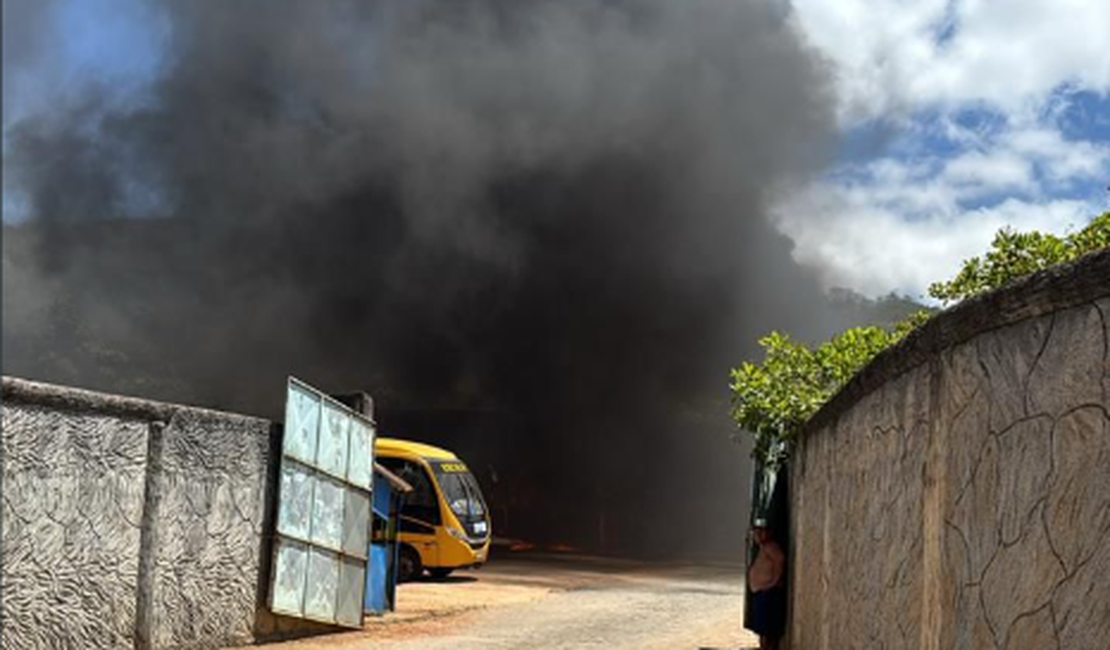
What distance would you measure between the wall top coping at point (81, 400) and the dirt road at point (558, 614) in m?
2.48

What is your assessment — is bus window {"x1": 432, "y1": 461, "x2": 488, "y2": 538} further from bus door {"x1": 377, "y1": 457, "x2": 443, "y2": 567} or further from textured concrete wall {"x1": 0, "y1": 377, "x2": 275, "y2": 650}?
textured concrete wall {"x1": 0, "y1": 377, "x2": 275, "y2": 650}

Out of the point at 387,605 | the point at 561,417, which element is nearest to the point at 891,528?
the point at 387,605

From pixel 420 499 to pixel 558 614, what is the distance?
18.3ft

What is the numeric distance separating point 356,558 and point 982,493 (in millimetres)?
9026

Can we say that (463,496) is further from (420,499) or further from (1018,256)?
(1018,256)

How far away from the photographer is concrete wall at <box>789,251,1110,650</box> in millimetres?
2756

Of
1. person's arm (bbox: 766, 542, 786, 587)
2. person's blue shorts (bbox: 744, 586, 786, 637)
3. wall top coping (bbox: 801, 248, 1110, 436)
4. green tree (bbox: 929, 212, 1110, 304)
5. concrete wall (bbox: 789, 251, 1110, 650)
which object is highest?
green tree (bbox: 929, 212, 1110, 304)

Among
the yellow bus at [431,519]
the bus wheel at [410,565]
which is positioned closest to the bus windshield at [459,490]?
the yellow bus at [431,519]

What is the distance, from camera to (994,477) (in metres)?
3.35

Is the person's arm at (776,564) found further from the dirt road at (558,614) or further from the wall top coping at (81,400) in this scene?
the wall top coping at (81,400)

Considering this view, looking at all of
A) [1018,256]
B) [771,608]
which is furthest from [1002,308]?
[771,608]

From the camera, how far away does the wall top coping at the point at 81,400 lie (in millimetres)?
7223

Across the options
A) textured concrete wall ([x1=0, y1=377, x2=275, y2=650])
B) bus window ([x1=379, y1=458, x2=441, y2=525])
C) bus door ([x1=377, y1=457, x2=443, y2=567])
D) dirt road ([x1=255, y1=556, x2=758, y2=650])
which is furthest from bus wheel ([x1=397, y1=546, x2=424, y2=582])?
textured concrete wall ([x1=0, y1=377, x2=275, y2=650])

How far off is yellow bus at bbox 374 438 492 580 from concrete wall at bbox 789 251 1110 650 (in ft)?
46.8
